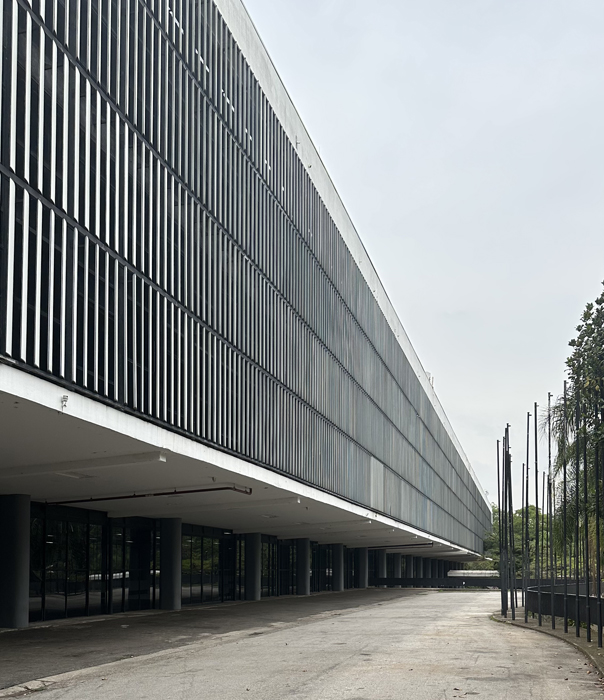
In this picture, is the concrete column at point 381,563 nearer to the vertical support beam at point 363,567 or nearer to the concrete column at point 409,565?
the vertical support beam at point 363,567

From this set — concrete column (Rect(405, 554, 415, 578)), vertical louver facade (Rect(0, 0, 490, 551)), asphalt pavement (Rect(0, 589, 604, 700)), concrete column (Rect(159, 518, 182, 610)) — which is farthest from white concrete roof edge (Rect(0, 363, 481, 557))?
concrete column (Rect(405, 554, 415, 578))

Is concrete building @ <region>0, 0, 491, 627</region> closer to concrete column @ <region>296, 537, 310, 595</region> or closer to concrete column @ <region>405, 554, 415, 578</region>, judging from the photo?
concrete column @ <region>296, 537, 310, 595</region>

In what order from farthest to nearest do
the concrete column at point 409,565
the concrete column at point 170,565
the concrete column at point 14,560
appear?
1. the concrete column at point 409,565
2. the concrete column at point 170,565
3. the concrete column at point 14,560

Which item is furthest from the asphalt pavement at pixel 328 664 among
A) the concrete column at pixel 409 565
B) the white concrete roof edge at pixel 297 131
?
the concrete column at pixel 409 565

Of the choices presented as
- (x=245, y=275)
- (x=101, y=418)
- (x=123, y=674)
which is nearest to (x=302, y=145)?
(x=245, y=275)

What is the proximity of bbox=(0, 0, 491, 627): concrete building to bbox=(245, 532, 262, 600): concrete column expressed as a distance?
4.5 inches

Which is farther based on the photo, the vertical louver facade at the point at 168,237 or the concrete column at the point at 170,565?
the concrete column at the point at 170,565

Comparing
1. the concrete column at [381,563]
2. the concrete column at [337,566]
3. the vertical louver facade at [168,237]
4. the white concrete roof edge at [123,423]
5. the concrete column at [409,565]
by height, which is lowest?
Answer: the concrete column at [409,565]

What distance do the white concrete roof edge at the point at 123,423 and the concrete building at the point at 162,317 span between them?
2.6 inches

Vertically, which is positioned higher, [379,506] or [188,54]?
[188,54]

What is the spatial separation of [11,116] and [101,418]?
19.5 feet

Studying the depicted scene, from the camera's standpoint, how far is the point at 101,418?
18812 mm

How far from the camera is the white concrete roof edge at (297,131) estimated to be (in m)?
30.7

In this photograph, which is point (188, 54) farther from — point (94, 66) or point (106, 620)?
point (106, 620)
